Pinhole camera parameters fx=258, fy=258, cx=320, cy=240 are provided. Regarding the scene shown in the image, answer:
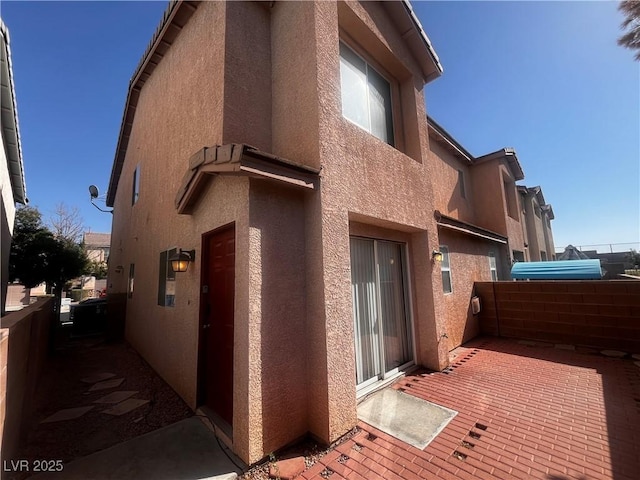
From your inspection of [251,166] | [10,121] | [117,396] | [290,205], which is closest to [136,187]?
[10,121]

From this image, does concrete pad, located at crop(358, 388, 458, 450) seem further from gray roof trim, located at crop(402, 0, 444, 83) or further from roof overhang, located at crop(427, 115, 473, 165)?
roof overhang, located at crop(427, 115, 473, 165)

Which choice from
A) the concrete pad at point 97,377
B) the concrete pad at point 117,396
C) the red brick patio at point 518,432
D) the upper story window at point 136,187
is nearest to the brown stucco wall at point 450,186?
the red brick patio at point 518,432

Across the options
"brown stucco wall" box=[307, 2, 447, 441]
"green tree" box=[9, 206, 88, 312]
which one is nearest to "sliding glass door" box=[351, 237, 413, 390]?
"brown stucco wall" box=[307, 2, 447, 441]

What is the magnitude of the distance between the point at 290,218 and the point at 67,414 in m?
6.85

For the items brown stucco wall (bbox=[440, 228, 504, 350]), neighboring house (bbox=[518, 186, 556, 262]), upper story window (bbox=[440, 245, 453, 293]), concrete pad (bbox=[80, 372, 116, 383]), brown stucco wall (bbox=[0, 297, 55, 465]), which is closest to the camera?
brown stucco wall (bbox=[0, 297, 55, 465])

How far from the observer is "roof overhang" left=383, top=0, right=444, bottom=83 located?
7.49m

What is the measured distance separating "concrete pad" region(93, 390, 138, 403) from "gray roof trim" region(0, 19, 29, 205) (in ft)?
27.7

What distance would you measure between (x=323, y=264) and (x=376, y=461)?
307 cm

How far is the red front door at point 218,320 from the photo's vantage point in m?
4.90

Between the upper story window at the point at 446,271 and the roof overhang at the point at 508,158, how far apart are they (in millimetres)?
9154

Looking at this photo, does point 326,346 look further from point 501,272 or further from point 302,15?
point 501,272

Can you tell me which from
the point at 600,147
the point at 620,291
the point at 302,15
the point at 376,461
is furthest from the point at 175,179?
the point at 600,147

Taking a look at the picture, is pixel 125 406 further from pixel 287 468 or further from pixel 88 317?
pixel 88 317

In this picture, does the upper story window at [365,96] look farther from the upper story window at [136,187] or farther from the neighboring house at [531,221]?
the neighboring house at [531,221]
